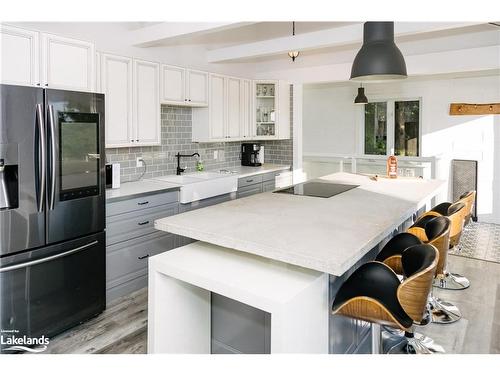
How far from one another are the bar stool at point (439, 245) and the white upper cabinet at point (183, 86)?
108 inches

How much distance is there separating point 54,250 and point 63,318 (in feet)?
1.67

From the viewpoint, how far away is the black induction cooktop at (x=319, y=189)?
3480mm

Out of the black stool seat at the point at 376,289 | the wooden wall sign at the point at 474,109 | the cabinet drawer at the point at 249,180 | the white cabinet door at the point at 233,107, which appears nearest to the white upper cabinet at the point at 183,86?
the white cabinet door at the point at 233,107

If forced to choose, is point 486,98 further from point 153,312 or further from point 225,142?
point 153,312

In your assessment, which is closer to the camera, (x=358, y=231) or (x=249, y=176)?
(x=358, y=231)

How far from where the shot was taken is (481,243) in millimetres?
5340

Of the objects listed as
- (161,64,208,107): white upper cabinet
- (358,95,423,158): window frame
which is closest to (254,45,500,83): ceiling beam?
(161,64,208,107): white upper cabinet

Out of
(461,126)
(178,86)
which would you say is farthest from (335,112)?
(178,86)

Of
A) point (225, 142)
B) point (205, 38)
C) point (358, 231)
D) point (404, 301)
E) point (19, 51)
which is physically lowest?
point (404, 301)

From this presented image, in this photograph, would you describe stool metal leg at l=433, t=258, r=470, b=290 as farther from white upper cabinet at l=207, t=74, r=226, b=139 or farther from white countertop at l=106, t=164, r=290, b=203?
white upper cabinet at l=207, t=74, r=226, b=139

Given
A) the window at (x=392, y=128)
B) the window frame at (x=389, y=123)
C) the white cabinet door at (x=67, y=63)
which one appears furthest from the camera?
the window at (x=392, y=128)

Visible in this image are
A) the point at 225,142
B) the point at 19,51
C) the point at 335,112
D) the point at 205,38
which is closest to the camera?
the point at 19,51

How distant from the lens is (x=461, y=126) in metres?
6.64

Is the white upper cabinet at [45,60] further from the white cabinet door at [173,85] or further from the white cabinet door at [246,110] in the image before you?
the white cabinet door at [246,110]
